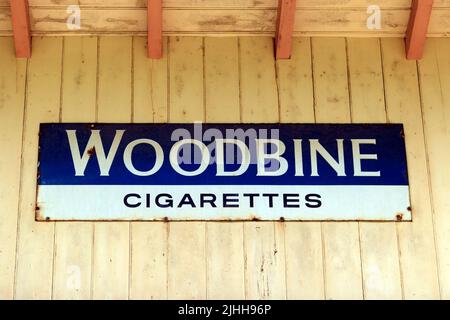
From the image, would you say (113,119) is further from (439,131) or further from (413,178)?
(439,131)

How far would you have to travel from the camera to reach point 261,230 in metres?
4.50

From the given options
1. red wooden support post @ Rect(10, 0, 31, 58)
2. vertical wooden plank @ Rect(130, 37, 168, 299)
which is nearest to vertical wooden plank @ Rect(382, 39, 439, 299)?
vertical wooden plank @ Rect(130, 37, 168, 299)

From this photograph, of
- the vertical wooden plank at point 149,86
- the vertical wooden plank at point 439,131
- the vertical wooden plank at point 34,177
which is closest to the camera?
the vertical wooden plank at point 34,177

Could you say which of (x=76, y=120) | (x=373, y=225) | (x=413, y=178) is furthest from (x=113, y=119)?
(x=413, y=178)

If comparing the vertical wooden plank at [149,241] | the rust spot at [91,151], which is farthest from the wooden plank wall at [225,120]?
the rust spot at [91,151]

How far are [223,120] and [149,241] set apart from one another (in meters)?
0.82

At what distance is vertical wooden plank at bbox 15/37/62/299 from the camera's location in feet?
14.4

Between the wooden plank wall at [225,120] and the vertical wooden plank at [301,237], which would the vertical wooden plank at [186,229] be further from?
the vertical wooden plank at [301,237]

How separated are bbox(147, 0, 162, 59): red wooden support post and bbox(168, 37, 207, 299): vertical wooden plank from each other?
11 cm

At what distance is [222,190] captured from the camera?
453 centimetres

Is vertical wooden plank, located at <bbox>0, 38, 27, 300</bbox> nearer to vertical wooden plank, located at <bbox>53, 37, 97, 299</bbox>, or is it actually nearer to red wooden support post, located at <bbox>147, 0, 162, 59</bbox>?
vertical wooden plank, located at <bbox>53, 37, 97, 299</bbox>

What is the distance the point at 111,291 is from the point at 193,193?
69cm

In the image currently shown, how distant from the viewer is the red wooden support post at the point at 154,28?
15.1 ft

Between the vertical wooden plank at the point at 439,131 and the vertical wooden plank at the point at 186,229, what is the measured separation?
130 centimetres
